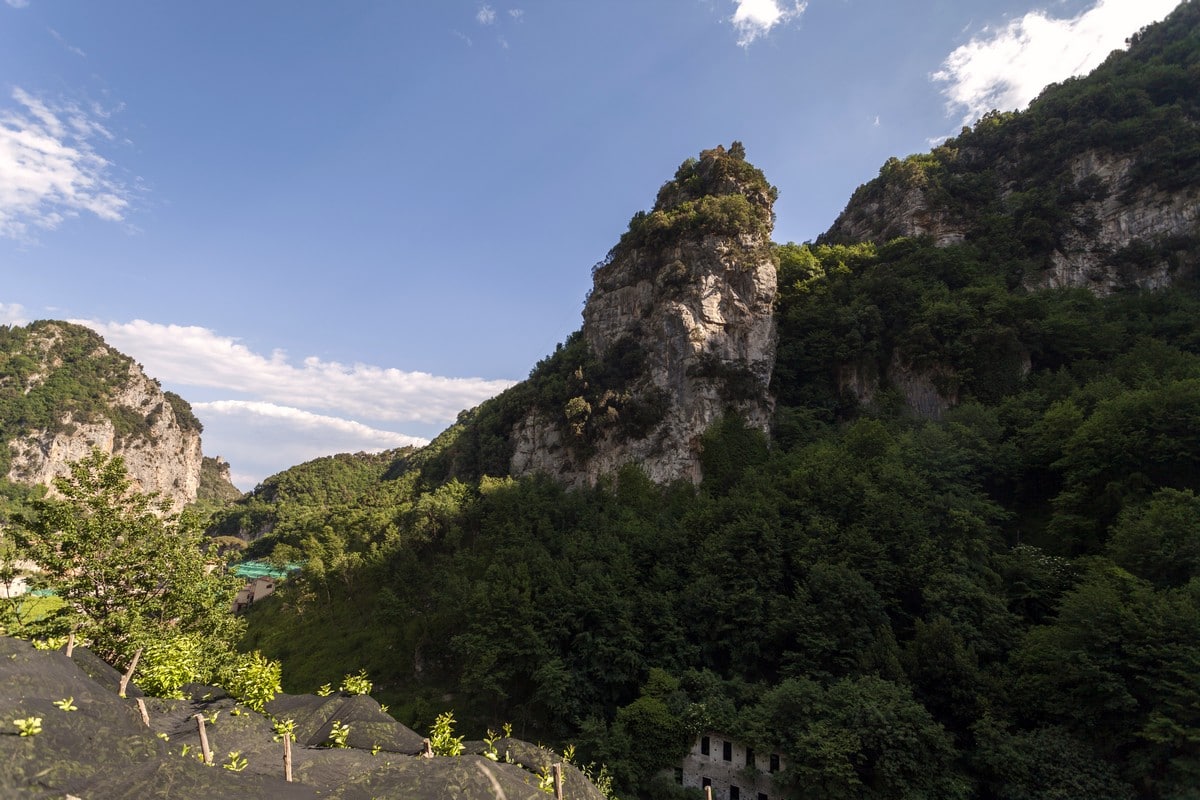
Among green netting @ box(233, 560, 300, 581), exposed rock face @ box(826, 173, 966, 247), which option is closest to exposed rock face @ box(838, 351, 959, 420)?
exposed rock face @ box(826, 173, 966, 247)

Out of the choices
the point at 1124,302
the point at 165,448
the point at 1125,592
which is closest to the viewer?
the point at 1125,592

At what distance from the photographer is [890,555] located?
19.2 metres

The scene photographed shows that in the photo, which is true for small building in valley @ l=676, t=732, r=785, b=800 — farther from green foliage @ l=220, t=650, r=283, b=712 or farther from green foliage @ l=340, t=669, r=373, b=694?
green foliage @ l=220, t=650, r=283, b=712

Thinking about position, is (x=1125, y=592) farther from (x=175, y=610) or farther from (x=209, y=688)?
(x=175, y=610)

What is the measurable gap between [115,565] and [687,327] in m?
27.3

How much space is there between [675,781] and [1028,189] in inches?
1786

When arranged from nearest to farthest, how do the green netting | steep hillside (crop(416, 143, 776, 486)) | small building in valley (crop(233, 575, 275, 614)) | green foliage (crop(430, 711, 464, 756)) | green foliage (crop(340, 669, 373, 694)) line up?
green foliage (crop(430, 711, 464, 756))
green foliage (crop(340, 669, 373, 694))
steep hillside (crop(416, 143, 776, 486))
the green netting
small building in valley (crop(233, 575, 275, 614))

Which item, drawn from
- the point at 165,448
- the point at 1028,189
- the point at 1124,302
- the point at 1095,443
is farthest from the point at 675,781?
the point at 165,448

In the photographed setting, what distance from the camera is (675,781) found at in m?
16.3

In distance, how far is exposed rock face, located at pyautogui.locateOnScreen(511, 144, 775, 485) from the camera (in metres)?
31.1

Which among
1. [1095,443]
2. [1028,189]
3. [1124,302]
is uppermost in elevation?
[1028,189]

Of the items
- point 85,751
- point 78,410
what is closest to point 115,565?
point 85,751

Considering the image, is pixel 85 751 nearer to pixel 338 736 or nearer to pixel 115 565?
pixel 338 736

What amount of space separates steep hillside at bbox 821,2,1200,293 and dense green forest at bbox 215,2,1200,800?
24 centimetres
